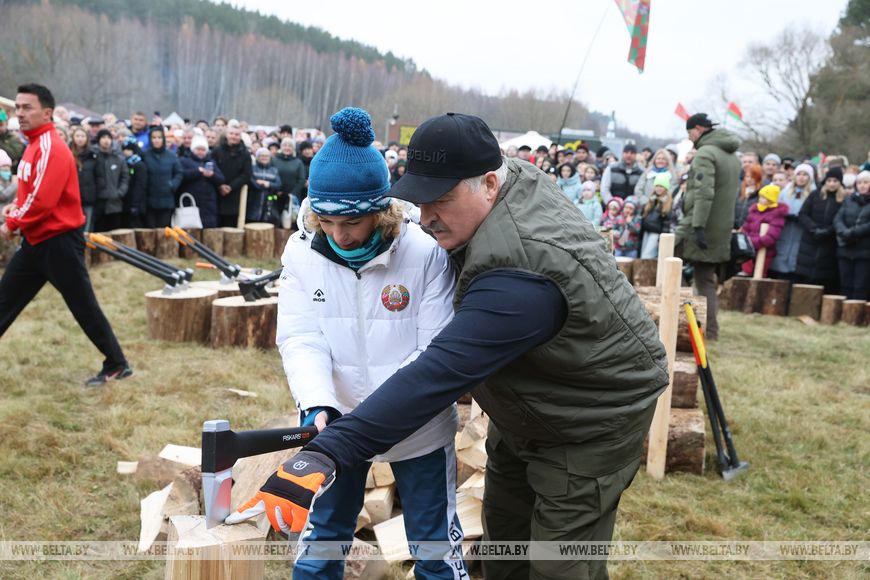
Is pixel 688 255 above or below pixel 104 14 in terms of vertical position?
below

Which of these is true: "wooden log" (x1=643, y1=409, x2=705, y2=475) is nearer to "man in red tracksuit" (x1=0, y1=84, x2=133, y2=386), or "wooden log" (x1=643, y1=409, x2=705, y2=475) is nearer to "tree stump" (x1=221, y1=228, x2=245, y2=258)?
"man in red tracksuit" (x1=0, y1=84, x2=133, y2=386)

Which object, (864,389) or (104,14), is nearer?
(864,389)

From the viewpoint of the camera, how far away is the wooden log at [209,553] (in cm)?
179

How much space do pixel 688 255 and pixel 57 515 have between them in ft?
18.7

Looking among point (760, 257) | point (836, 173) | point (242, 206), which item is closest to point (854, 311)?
point (760, 257)

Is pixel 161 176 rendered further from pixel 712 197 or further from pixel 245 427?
pixel 712 197

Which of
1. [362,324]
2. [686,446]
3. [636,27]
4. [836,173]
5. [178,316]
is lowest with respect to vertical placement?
[178,316]

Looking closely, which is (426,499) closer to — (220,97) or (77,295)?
(77,295)

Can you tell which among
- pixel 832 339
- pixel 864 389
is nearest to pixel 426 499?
pixel 864 389

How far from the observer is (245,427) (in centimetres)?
470

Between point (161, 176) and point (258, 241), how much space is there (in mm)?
1635

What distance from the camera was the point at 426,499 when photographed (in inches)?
92.9

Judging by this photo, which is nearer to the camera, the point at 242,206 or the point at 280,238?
the point at 242,206

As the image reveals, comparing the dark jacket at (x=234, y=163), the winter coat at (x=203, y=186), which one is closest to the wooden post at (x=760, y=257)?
the dark jacket at (x=234, y=163)
